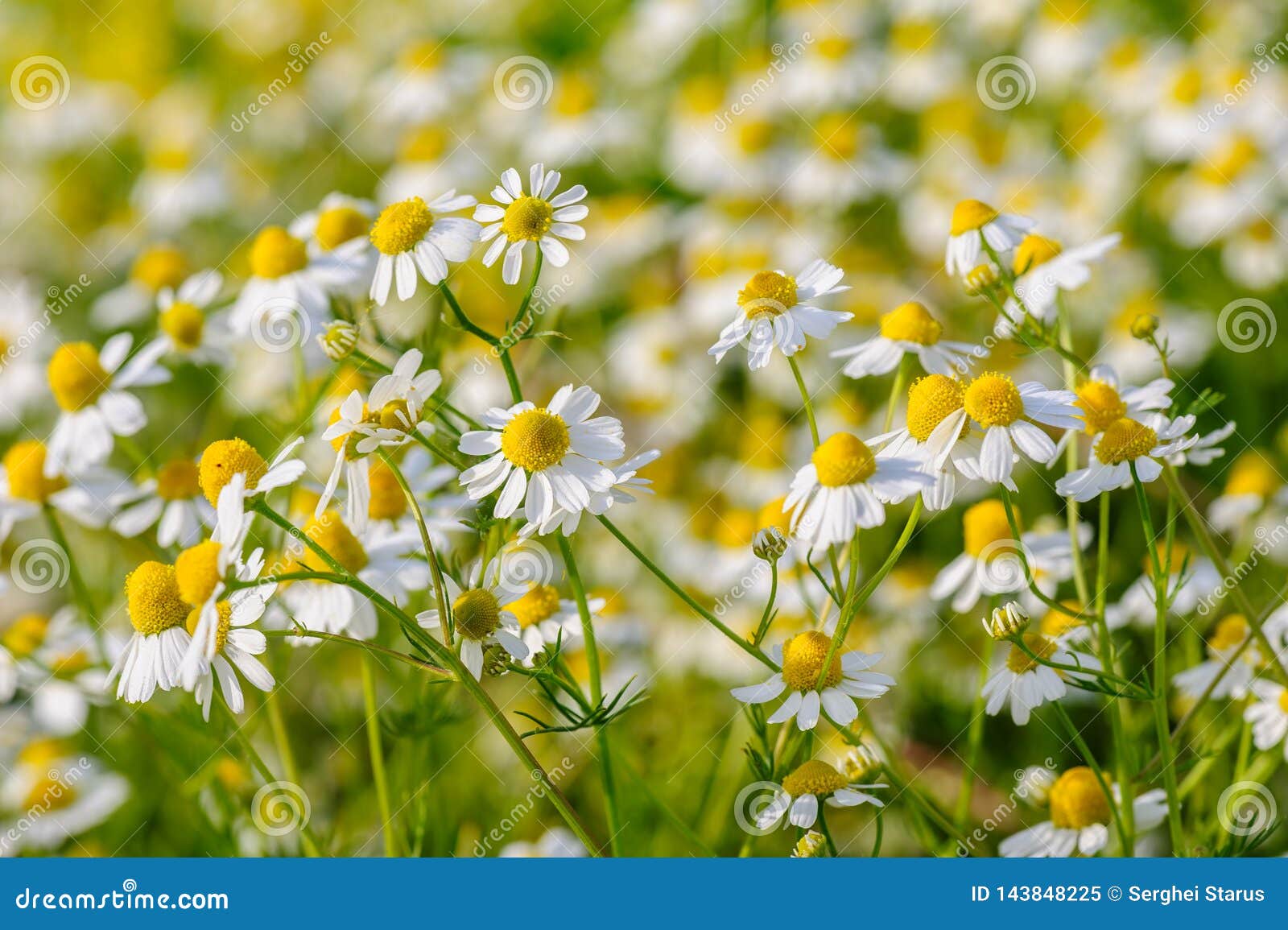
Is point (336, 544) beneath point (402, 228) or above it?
beneath

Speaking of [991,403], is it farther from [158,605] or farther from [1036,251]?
[158,605]

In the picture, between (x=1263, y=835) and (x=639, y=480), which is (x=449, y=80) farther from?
(x=1263, y=835)

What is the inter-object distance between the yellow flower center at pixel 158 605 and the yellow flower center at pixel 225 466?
0.12 meters

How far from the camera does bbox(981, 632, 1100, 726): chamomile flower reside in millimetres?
1539

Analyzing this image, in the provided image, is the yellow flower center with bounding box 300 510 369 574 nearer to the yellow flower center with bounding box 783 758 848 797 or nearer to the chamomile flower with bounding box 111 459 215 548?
the chamomile flower with bounding box 111 459 215 548

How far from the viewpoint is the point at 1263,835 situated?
156 cm

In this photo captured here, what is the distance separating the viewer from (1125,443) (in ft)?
4.99

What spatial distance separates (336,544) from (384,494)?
0.12 metres

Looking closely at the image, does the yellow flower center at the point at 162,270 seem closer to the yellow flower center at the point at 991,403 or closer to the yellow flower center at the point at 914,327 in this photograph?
the yellow flower center at the point at 914,327

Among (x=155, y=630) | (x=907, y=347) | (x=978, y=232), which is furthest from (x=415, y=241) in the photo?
(x=978, y=232)

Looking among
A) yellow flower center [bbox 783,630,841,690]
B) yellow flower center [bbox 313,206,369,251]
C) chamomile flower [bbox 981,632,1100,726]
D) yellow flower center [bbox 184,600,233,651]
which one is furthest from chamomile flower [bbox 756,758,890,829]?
yellow flower center [bbox 313,206,369,251]

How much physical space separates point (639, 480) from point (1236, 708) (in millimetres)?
1167

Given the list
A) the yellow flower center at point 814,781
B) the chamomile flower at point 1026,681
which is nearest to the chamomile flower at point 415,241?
the yellow flower center at point 814,781

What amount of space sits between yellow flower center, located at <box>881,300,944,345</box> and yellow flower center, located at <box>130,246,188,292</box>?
1.81m
